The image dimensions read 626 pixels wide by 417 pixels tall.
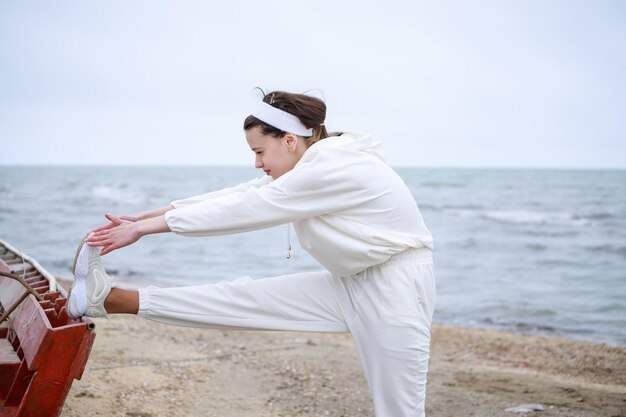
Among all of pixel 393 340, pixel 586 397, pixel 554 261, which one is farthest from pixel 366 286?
pixel 554 261

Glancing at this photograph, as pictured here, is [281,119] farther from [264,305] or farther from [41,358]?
[41,358]

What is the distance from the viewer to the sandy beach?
4.76 metres

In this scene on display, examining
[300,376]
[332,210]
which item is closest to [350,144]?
[332,210]

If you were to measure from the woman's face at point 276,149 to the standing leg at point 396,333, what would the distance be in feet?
2.44

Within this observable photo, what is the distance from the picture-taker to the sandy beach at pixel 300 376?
15.6ft

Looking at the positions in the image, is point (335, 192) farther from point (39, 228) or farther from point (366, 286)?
point (39, 228)

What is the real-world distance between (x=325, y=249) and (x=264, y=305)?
563mm

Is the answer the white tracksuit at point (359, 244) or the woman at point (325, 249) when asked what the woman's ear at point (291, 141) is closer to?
the woman at point (325, 249)

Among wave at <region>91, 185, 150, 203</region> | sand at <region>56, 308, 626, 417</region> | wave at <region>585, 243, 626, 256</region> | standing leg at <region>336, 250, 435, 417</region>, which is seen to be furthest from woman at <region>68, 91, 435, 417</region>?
wave at <region>91, 185, 150, 203</region>

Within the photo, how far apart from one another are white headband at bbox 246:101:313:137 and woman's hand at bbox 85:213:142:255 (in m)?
0.90

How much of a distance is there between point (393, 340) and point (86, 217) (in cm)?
2325

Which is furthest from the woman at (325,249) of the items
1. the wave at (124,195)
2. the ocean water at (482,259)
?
the wave at (124,195)

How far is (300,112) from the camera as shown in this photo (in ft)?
11.1

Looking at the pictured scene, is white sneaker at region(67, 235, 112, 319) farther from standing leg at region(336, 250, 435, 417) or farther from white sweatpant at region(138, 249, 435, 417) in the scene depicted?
standing leg at region(336, 250, 435, 417)
